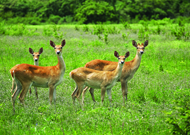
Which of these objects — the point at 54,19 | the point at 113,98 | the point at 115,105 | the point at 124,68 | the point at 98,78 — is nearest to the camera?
A: the point at 115,105

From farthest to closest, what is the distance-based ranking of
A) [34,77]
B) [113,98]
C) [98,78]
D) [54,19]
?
[54,19] → [113,98] → [98,78] → [34,77]

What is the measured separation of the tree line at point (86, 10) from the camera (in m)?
44.9

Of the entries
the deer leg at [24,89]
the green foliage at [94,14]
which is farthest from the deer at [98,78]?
the green foliage at [94,14]

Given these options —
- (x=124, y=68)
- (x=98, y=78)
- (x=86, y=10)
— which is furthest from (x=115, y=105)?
(x=86, y=10)

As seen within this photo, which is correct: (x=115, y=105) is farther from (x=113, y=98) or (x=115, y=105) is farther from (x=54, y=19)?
(x=54, y=19)

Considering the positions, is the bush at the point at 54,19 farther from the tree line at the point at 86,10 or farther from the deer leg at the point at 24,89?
the deer leg at the point at 24,89

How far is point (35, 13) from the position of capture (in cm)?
4856

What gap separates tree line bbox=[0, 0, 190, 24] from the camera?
44.9m

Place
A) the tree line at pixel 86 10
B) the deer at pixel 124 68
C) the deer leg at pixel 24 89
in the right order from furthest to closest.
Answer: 1. the tree line at pixel 86 10
2. the deer at pixel 124 68
3. the deer leg at pixel 24 89

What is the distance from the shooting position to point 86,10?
145 feet

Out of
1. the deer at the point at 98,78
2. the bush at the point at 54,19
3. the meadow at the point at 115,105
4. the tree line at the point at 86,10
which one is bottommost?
the meadow at the point at 115,105

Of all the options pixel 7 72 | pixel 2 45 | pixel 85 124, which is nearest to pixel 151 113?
pixel 85 124

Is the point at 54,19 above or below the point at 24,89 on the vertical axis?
above

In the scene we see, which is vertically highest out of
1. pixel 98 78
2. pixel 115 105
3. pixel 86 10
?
pixel 86 10
